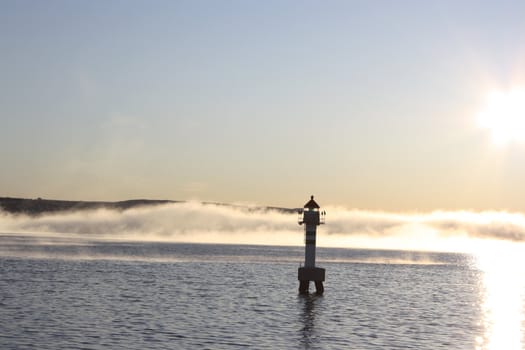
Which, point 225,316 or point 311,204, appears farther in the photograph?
point 311,204

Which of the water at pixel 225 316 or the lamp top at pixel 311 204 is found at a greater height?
the lamp top at pixel 311 204

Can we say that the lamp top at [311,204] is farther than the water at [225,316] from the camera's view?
Yes

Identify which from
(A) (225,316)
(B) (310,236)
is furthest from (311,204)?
(A) (225,316)

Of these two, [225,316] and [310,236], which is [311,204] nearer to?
[310,236]

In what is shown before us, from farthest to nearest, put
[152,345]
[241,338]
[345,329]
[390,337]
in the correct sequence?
[345,329]
[390,337]
[241,338]
[152,345]

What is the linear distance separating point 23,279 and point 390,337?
55.8 meters

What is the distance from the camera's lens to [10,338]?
42.8 m

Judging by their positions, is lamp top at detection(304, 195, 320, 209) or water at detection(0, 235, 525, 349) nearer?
water at detection(0, 235, 525, 349)

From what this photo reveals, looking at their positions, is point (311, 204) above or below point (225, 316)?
above

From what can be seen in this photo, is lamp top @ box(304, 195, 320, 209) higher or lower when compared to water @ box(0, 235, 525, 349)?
higher

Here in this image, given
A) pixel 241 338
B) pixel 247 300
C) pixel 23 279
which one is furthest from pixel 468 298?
pixel 23 279

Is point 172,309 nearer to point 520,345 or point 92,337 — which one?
point 92,337

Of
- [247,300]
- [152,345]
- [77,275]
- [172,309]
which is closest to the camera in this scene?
[152,345]

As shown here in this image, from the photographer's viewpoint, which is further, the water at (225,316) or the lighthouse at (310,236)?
the lighthouse at (310,236)
